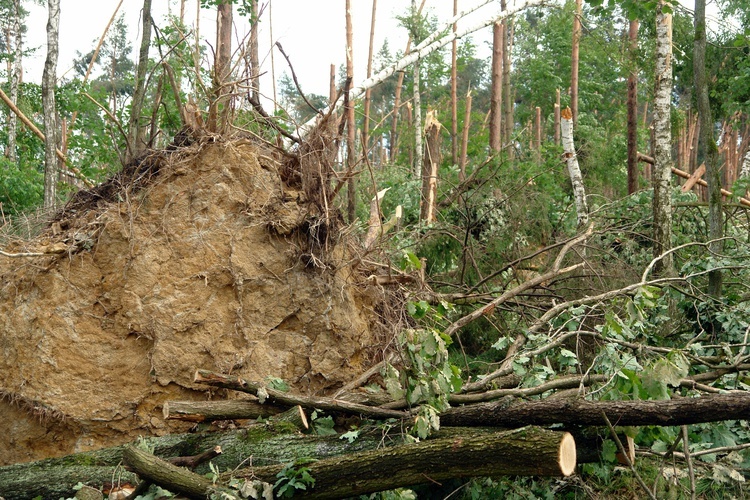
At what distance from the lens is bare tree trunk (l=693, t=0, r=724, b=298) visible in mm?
6395

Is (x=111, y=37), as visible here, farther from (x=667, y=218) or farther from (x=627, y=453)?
(x=627, y=453)

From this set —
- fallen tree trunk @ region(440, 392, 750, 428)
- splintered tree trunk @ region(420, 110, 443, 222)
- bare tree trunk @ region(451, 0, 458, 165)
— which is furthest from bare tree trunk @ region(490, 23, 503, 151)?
fallen tree trunk @ region(440, 392, 750, 428)

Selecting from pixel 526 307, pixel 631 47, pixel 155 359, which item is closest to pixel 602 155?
pixel 631 47

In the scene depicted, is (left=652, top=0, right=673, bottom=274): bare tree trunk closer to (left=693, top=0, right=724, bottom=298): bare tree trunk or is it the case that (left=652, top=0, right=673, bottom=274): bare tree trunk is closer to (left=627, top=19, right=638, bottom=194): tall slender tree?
(left=693, top=0, right=724, bottom=298): bare tree trunk

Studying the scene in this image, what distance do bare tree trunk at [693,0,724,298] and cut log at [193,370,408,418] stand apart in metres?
3.58

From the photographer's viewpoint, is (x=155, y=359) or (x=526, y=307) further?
(x=526, y=307)

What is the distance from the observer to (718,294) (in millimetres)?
6285

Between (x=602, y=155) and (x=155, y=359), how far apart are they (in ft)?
39.0

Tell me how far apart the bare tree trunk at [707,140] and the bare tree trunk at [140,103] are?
4812 millimetres

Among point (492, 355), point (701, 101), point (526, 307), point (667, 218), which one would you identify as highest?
point (701, 101)

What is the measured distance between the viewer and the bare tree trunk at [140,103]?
636cm

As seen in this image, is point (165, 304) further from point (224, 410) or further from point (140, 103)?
point (140, 103)

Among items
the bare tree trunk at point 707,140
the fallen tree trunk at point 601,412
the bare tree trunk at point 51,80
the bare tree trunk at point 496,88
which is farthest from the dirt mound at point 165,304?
the bare tree trunk at point 496,88

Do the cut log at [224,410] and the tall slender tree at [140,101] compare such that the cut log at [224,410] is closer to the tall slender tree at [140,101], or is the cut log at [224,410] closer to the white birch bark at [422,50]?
the tall slender tree at [140,101]
